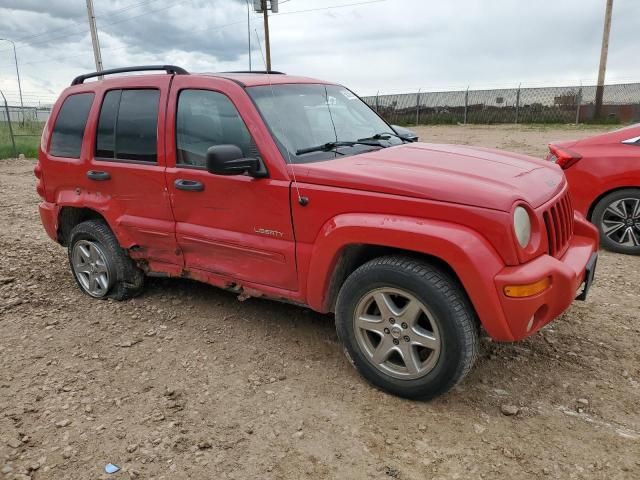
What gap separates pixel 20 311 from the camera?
4.62m

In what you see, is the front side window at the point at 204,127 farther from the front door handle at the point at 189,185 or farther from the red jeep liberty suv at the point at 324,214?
the front door handle at the point at 189,185

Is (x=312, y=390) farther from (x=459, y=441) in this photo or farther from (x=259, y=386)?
(x=459, y=441)

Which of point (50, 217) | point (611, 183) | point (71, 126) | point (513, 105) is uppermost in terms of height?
point (513, 105)

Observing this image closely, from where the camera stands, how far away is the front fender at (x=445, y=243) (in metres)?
2.70

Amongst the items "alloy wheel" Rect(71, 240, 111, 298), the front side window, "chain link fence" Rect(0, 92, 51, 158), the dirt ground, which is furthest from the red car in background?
"chain link fence" Rect(0, 92, 51, 158)

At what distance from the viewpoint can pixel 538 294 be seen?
9.03 ft

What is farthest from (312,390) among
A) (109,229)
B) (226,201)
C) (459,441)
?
(109,229)

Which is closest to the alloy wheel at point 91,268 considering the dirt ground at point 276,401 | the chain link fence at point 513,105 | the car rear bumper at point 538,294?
the dirt ground at point 276,401

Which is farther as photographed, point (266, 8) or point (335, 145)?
point (266, 8)

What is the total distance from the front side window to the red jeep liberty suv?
1 cm

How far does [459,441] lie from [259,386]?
1.23m

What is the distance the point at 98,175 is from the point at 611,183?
5.01m

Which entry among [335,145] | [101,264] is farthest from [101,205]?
[335,145]

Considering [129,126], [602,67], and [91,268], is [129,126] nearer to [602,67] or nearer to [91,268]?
[91,268]
